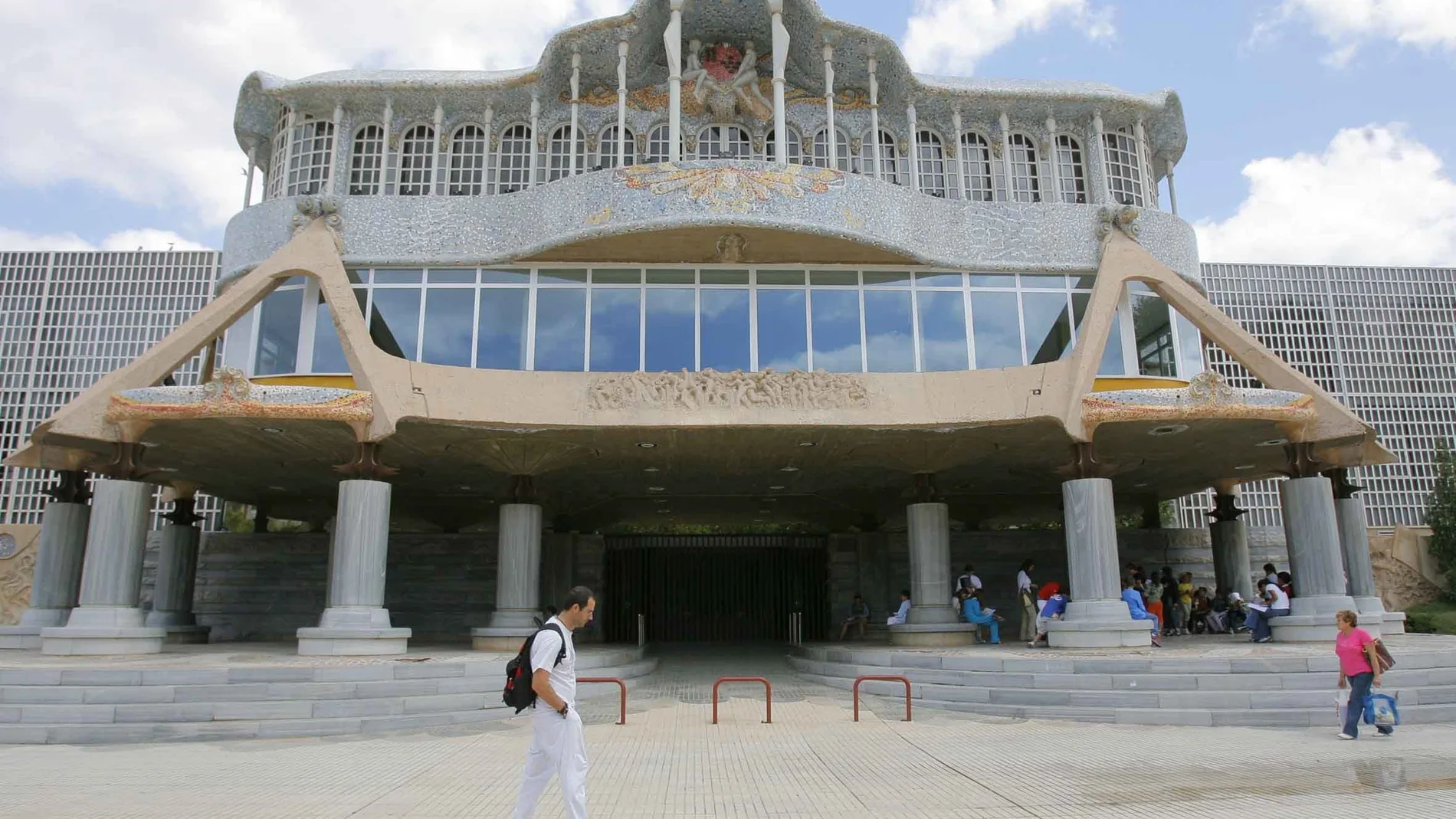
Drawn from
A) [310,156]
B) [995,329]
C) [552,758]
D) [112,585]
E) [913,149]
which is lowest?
[552,758]

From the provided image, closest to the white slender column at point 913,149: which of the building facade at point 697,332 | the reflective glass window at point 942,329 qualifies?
the building facade at point 697,332

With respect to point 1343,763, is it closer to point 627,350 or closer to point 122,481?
point 627,350

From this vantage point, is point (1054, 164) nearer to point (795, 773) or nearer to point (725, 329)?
point (725, 329)

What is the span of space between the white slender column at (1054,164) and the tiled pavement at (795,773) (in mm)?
16629

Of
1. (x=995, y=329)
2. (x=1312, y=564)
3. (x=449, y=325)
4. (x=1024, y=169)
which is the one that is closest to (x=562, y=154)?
(x=449, y=325)

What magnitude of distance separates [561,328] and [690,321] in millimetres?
3051

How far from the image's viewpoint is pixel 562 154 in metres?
26.3

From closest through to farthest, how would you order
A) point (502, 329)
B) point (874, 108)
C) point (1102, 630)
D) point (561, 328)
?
point (1102, 630) → point (561, 328) → point (502, 329) → point (874, 108)

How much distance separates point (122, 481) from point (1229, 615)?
83.2 ft

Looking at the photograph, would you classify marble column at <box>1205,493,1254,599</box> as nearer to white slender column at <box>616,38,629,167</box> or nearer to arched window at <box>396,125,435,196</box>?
white slender column at <box>616,38,629,167</box>

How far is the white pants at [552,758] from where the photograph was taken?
6426mm

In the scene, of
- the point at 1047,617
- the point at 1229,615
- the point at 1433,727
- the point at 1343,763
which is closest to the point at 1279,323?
the point at 1229,615

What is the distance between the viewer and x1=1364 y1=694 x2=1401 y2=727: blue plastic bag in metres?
11.3

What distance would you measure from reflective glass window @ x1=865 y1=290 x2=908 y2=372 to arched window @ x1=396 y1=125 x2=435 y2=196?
12.1 m
